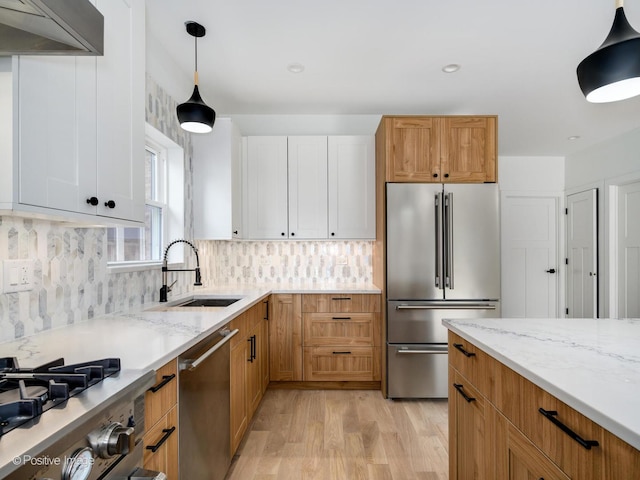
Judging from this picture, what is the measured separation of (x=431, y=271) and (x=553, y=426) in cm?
210

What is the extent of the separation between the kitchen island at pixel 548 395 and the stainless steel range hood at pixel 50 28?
1547 mm

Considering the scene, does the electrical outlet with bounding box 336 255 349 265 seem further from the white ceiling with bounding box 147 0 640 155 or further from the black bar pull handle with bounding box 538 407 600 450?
the black bar pull handle with bounding box 538 407 600 450

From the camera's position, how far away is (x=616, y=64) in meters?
1.13

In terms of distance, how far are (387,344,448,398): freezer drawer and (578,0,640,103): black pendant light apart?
7.40 feet

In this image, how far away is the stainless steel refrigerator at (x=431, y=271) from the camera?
2963 mm

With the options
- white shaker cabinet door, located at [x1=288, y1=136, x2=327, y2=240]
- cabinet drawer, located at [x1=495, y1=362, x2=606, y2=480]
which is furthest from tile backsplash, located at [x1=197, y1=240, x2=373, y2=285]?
cabinet drawer, located at [x1=495, y1=362, x2=606, y2=480]

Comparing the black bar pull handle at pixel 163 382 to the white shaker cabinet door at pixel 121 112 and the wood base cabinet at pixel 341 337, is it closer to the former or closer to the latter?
the white shaker cabinet door at pixel 121 112

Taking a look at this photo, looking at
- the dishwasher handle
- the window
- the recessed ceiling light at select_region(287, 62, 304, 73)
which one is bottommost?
the dishwasher handle

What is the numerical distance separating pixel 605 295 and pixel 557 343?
162 inches

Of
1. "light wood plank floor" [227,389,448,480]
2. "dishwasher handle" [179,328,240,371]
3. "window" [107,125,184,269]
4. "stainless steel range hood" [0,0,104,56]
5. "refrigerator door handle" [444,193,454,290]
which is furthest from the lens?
"refrigerator door handle" [444,193,454,290]

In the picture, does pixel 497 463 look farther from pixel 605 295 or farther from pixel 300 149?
pixel 605 295

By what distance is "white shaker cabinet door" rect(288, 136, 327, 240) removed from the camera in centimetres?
348

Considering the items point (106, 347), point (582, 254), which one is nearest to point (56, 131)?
point (106, 347)
